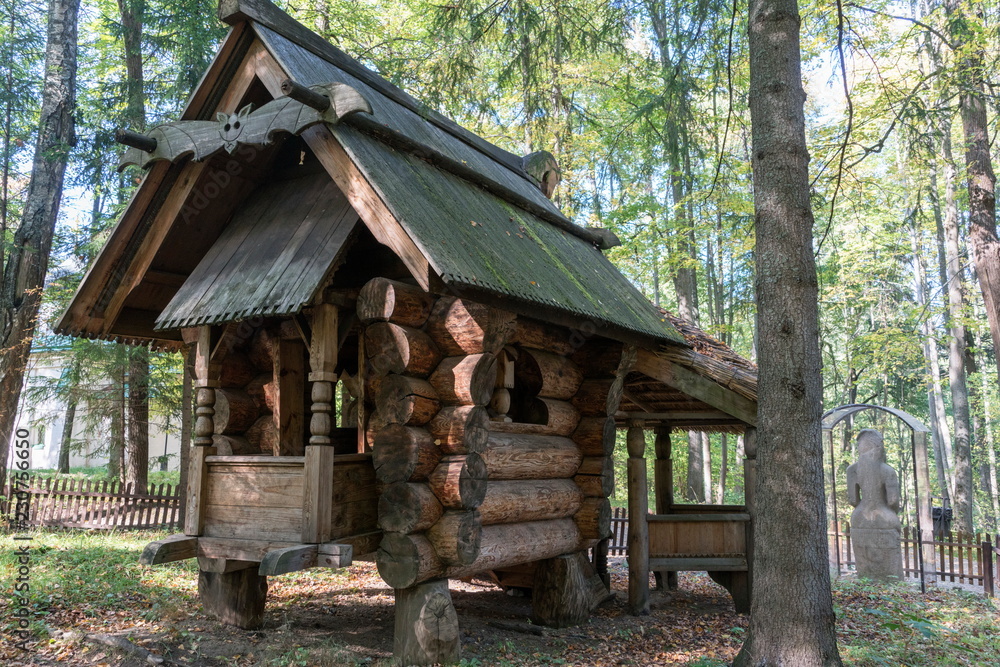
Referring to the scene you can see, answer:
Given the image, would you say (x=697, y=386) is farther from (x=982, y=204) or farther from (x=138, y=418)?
(x=138, y=418)

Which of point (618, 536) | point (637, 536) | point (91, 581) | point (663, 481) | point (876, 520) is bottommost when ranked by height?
point (618, 536)

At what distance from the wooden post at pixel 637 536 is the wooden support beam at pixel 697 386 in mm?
985

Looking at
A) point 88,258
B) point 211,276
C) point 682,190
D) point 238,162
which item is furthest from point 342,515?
point 682,190

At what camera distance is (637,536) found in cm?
997

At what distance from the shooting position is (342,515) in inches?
260

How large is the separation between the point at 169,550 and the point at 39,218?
7707 mm

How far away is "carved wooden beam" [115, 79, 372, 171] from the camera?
6.34 metres

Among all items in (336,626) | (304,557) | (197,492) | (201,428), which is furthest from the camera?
(336,626)

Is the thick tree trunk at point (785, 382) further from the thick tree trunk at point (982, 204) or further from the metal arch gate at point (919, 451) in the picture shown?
the thick tree trunk at point (982, 204)

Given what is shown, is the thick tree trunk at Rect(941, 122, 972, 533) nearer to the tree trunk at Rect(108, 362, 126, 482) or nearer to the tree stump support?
the tree stump support

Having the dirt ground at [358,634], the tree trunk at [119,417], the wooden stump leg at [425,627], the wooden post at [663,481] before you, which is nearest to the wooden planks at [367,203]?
the wooden stump leg at [425,627]

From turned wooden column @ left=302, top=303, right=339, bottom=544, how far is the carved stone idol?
1132 centimetres

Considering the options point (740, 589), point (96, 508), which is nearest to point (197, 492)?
point (740, 589)

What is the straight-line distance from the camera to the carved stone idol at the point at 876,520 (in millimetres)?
13656
